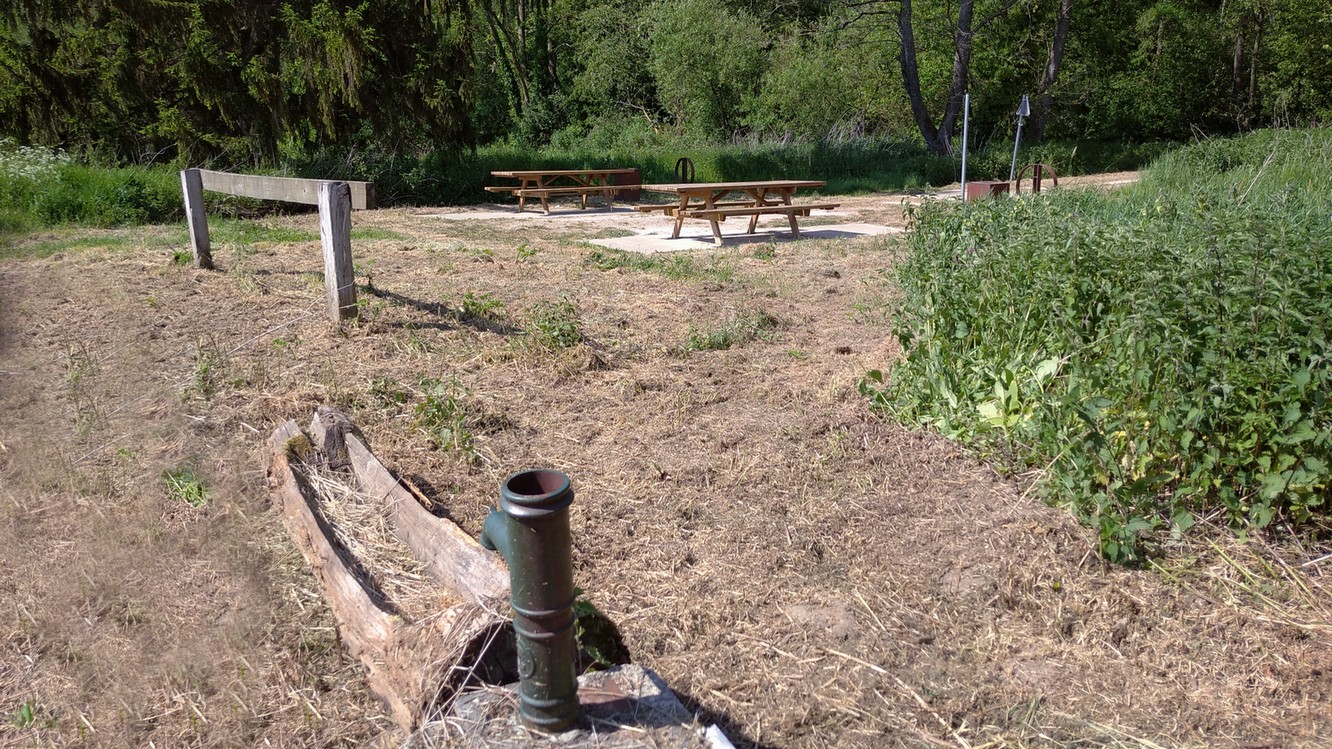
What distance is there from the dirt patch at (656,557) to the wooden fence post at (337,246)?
0.65 ft

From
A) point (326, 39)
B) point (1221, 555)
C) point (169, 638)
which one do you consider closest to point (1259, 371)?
point (1221, 555)

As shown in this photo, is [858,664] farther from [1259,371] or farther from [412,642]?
[1259,371]

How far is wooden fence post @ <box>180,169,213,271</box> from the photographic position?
26.5ft

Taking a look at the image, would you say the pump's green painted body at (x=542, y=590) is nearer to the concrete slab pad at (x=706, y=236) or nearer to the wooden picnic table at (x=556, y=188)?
the concrete slab pad at (x=706, y=236)

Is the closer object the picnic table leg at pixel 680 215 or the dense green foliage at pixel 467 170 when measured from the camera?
the picnic table leg at pixel 680 215

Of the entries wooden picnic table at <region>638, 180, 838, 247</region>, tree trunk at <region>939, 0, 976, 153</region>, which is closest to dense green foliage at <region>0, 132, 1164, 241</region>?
tree trunk at <region>939, 0, 976, 153</region>

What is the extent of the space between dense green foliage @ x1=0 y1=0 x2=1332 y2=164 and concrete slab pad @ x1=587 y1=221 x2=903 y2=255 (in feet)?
19.8

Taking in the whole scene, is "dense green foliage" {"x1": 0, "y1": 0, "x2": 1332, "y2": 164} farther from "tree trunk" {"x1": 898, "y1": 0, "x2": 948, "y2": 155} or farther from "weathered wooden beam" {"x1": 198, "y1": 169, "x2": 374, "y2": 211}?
"weathered wooden beam" {"x1": 198, "y1": 169, "x2": 374, "y2": 211}

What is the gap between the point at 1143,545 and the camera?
3223mm

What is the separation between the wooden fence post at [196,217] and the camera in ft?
26.5

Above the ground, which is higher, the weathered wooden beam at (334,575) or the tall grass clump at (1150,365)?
the tall grass clump at (1150,365)

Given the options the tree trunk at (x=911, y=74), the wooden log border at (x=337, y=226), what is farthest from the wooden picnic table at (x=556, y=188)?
the tree trunk at (x=911, y=74)

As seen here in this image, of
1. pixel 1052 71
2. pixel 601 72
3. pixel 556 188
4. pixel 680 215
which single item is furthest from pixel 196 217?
pixel 1052 71

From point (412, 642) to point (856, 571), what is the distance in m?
1.51
